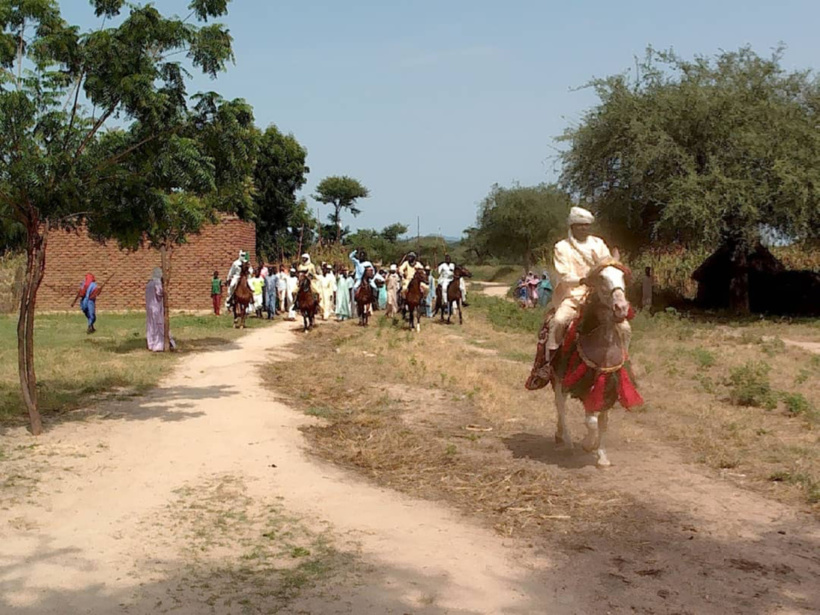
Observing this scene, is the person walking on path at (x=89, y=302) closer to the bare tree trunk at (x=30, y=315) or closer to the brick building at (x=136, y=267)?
the brick building at (x=136, y=267)

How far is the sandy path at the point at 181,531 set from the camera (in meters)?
4.89

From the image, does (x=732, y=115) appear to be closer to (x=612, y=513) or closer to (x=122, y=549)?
(x=612, y=513)

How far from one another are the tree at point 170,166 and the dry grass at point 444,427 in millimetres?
2908

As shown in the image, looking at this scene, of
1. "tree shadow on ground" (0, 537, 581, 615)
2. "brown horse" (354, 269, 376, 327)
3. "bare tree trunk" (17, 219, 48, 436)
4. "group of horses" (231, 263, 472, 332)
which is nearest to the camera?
"tree shadow on ground" (0, 537, 581, 615)

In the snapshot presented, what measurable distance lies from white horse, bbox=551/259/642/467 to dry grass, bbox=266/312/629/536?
0.59 meters

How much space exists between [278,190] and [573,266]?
39.5m

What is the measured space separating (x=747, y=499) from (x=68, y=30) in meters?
7.63

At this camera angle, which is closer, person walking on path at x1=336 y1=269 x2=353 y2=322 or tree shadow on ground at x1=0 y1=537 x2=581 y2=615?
A: tree shadow on ground at x1=0 y1=537 x2=581 y2=615

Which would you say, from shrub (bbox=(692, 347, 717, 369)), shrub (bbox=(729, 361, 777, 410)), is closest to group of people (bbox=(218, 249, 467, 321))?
shrub (bbox=(692, 347, 717, 369))

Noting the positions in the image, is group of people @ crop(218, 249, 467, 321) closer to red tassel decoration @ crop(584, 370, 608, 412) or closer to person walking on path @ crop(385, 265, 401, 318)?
person walking on path @ crop(385, 265, 401, 318)

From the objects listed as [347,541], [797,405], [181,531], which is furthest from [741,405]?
[181,531]

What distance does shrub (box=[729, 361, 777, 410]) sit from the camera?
11.6 m

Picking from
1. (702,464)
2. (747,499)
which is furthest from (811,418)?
(747,499)

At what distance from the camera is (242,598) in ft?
16.1
